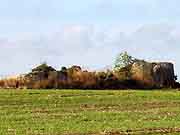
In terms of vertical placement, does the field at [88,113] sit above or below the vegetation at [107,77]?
below

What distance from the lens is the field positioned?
27.5 metres

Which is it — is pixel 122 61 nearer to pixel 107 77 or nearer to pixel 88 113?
pixel 107 77

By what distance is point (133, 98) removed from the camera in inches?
1893

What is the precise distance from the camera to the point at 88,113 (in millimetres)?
36344

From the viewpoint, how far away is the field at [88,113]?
27.5m

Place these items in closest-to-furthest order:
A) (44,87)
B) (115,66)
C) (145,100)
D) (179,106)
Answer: (179,106) < (145,100) < (44,87) < (115,66)

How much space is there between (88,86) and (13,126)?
3476 cm

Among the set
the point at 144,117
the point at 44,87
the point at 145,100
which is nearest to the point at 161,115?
the point at 144,117

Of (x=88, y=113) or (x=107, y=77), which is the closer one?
(x=88, y=113)

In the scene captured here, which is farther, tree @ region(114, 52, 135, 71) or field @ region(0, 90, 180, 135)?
tree @ region(114, 52, 135, 71)

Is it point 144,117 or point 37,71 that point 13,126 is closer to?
point 144,117

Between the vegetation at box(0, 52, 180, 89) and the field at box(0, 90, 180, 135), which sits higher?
the vegetation at box(0, 52, 180, 89)

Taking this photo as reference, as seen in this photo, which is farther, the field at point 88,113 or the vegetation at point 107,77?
the vegetation at point 107,77

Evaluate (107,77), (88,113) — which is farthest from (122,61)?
(88,113)
